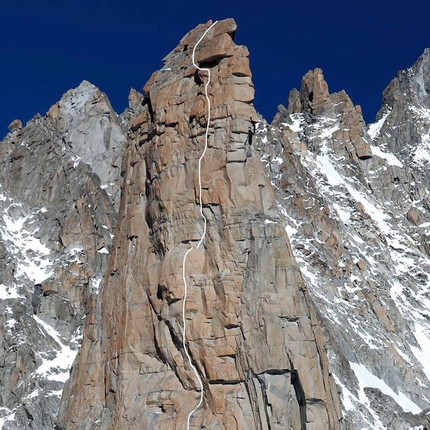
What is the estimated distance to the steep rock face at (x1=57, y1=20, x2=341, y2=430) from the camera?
1065 inches

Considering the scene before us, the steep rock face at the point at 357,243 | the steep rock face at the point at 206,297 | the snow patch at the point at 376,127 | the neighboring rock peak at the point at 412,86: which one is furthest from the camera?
the neighboring rock peak at the point at 412,86

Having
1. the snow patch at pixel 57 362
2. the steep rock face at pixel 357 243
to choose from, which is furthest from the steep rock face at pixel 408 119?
the snow patch at pixel 57 362

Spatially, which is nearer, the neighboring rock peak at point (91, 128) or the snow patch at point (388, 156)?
the neighboring rock peak at point (91, 128)

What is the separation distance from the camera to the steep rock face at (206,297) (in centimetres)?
2706

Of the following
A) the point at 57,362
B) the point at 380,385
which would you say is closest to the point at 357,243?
the point at 380,385

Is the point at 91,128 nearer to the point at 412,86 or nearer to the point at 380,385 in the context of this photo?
the point at 380,385

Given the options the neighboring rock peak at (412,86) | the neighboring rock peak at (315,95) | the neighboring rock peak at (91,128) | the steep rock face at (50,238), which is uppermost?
the neighboring rock peak at (412,86)

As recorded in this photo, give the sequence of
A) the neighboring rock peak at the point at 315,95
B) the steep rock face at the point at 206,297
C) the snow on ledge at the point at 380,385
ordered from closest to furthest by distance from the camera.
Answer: the steep rock face at the point at 206,297 < the snow on ledge at the point at 380,385 < the neighboring rock peak at the point at 315,95

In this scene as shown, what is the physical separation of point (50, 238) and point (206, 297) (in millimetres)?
100490

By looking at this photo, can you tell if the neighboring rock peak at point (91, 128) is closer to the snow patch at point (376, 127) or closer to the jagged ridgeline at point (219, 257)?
the jagged ridgeline at point (219, 257)

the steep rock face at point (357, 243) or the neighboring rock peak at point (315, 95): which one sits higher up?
the neighboring rock peak at point (315, 95)

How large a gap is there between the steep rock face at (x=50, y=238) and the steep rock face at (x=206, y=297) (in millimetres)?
70090

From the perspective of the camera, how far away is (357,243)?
140 meters

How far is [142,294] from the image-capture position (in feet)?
97.2
